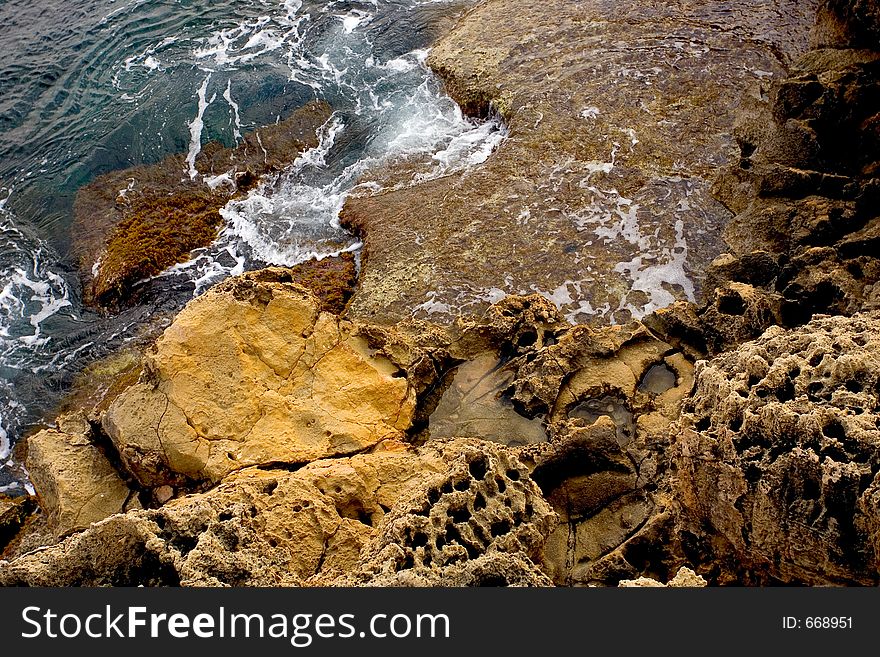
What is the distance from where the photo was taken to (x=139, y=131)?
16672 mm

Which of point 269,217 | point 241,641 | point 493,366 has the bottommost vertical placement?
point 493,366

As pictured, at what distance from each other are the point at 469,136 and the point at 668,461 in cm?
991

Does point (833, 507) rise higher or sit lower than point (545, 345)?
higher

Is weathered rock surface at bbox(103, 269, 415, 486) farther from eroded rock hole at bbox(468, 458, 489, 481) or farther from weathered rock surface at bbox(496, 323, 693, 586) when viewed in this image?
eroded rock hole at bbox(468, 458, 489, 481)

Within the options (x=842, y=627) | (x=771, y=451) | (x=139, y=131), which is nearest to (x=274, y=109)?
(x=139, y=131)

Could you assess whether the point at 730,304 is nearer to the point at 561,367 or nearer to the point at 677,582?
the point at 561,367

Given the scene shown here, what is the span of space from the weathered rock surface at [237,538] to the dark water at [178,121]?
6681mm

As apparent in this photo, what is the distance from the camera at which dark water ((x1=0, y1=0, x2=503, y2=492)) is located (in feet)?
44.2

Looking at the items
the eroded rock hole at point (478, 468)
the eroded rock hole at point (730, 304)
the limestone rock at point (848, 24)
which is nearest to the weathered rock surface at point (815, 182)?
the limestone rock at point (848, 24)

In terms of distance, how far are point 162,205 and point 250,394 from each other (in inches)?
318

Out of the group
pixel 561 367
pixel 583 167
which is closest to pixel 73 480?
pixel 561 367

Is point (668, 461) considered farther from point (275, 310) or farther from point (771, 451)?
point (275, 310)

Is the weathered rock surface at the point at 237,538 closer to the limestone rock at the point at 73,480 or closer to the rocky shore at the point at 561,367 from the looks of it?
the rocky shore at the point at 561,367

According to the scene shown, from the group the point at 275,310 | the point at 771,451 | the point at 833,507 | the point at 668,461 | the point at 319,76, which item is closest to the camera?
the point at 833,507
